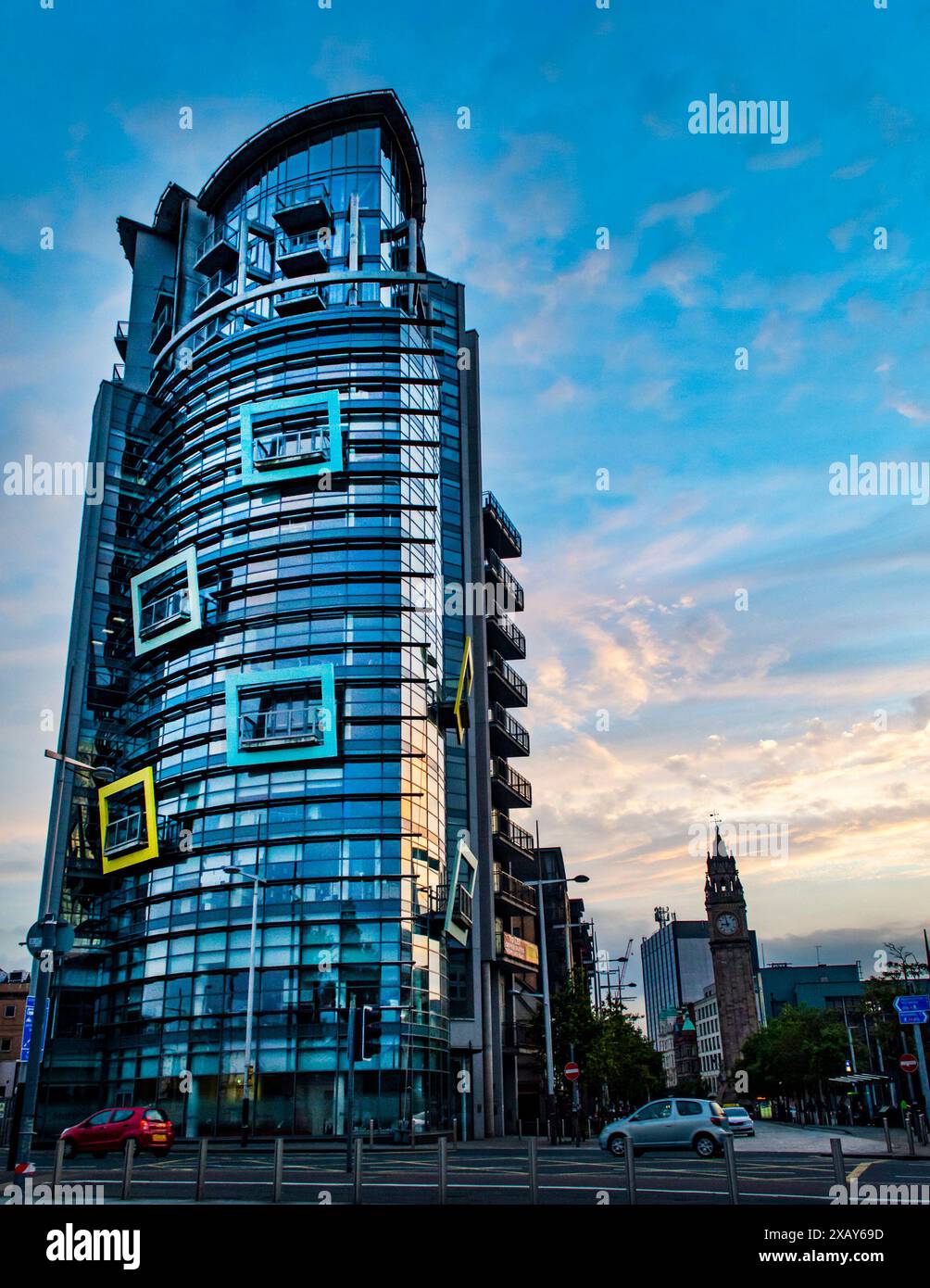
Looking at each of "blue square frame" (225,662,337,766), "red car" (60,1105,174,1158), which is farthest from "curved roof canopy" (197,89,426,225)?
"red car" (60,1105,174,1158)

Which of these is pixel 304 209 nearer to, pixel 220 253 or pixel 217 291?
pixel 220 253

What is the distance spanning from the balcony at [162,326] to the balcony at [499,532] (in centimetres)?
2321

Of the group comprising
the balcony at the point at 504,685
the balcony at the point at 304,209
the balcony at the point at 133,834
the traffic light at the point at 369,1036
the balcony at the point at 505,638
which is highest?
the balcony at the point at 304,209

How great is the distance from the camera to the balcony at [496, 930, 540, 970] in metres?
57.8

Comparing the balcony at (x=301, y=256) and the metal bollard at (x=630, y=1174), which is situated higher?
the balcony at (x=301, y=256)

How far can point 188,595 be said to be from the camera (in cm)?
5172

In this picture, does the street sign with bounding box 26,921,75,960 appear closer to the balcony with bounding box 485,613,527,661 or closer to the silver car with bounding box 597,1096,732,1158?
the silver car with bounding box 597,1096,732,1158

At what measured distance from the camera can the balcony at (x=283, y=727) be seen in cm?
4688

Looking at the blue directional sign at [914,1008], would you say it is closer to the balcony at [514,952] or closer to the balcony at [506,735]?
the balcony at [514,952]

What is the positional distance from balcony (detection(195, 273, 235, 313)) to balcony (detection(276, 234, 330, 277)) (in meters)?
3.65

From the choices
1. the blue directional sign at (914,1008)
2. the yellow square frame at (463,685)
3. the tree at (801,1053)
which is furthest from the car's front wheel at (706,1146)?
the tree at (801,1053)

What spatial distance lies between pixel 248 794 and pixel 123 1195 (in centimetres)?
3223
